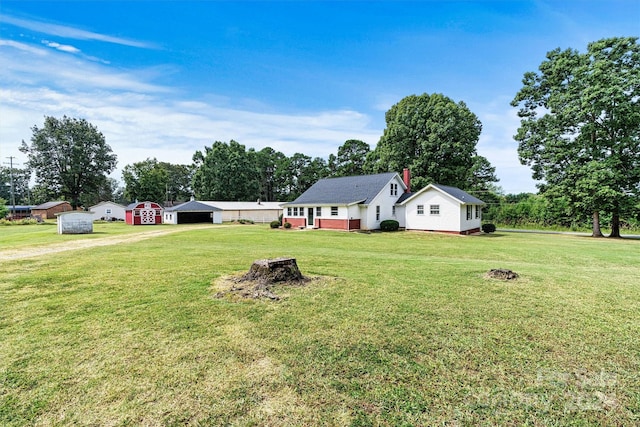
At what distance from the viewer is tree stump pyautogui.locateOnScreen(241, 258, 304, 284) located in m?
6.79

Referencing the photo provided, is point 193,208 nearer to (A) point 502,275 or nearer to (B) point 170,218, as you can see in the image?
(B) point 170,218

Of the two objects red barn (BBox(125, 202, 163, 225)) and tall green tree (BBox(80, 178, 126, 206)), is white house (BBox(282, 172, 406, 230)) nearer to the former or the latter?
red barn (BBox(125, 202, 163, 225))

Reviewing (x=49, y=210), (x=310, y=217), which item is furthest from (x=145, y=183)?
(x=310, y=217)

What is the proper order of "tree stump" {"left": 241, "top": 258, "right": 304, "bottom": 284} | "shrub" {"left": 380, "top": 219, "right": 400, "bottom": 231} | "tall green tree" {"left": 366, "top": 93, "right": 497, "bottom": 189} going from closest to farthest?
"tree stump" {"left": 241, "top": 258, "right": 304, "bottom": 284} → "shrub" {"left": 380, "top": 219, "right": 400, "bottom": 231} → "tall green tree" {"left": 366, "top": 93, "right": 497, "bottom": 189}

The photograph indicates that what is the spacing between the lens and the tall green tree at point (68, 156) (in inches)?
2013

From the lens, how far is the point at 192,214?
134 feet

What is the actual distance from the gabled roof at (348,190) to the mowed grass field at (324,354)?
19552mm

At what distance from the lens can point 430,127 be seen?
115 ft

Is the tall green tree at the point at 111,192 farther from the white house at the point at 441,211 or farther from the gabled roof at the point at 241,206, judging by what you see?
the white house at the point at 441,211

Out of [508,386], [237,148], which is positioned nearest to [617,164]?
[508,386]

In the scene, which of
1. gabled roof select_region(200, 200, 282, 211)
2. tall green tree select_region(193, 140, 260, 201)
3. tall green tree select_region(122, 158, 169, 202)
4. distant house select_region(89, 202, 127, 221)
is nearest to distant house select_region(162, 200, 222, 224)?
gabled roof select_region(200, 200, 282, 211)

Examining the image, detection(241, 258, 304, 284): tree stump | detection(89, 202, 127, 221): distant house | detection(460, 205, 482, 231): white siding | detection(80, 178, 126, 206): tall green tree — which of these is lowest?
detection(241, 258, 304, 284): tree stump

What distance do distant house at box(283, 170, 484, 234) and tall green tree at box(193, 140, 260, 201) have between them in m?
28.9

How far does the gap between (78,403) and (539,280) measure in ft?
28.8
